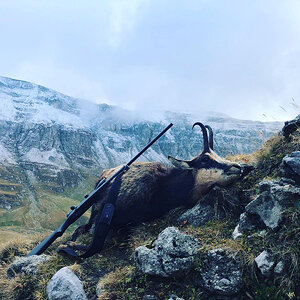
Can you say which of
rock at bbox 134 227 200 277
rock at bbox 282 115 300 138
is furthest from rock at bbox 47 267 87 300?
rock at bbox 282 115 300 138

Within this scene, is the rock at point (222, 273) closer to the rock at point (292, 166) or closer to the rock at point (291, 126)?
the rock at point (292, 166)

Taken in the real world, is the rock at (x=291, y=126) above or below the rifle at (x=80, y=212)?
above

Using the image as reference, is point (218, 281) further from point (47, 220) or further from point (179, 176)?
point (47, 220)

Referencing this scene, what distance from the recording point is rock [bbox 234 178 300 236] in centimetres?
638

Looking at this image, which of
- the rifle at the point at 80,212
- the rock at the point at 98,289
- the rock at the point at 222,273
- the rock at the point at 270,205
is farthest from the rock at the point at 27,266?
the rock at the point at 270,205

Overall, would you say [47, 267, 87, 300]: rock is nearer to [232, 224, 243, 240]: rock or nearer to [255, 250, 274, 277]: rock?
[232, 224, 243, 240]: rock

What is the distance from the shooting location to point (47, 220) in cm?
18975

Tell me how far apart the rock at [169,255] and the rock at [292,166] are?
9.74 ft

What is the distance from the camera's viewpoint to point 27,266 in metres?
8.20

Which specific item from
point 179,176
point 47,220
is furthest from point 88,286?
point 47,220

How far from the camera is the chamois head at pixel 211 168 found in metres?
8.91

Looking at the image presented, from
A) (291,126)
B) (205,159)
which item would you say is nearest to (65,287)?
(205,159)

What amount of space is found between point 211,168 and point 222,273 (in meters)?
4.14

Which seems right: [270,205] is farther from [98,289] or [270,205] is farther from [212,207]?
[98,289]
